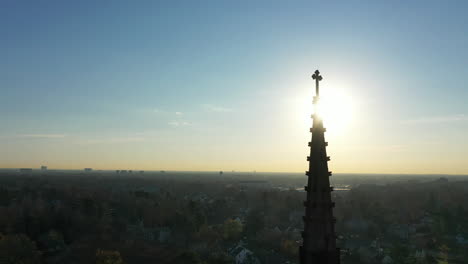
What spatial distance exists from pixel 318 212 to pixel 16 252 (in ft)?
117

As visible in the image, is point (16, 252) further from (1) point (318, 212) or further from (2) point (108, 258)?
(1) point (318, 212)

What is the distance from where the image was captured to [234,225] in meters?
53.8

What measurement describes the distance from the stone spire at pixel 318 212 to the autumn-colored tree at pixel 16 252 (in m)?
33.6

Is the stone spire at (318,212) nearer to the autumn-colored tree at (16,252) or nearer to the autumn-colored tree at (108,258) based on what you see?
the autumn-colored tree at (108,258)

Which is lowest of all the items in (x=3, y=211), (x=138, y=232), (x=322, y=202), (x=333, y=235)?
(x=138, y=232)

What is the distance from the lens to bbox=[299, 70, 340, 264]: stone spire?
23.1 ft

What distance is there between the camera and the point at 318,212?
23.7ft

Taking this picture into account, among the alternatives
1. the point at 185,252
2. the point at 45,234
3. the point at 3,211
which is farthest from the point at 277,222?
the point at 3,211

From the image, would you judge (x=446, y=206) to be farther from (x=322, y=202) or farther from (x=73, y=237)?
(x=322, y=202)

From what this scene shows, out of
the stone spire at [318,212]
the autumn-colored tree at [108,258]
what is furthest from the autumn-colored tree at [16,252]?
the stone spire at [318,212]

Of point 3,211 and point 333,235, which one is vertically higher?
point 333,235

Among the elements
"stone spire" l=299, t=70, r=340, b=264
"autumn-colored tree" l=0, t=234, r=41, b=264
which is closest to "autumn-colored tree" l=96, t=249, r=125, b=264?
"autumn-colored tree" l=0, t=234, r=41, b=264

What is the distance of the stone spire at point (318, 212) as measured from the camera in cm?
703

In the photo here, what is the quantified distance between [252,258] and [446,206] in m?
52.8
